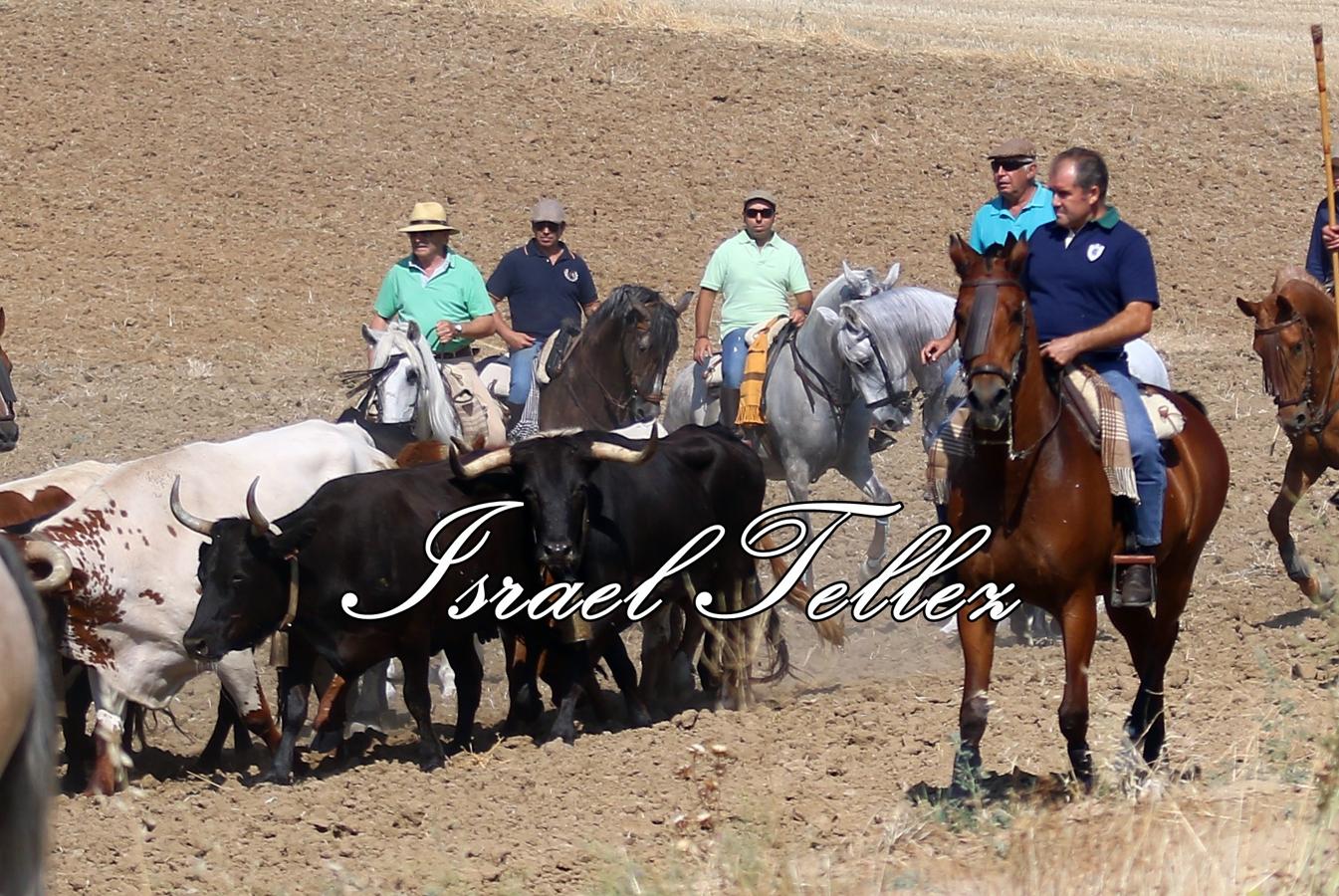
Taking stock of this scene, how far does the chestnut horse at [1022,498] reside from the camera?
728 cm

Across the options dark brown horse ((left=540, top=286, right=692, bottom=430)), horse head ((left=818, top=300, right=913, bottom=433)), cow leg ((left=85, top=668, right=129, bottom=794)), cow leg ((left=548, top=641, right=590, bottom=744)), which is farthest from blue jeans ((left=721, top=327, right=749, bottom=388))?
cow leg ((left=85, top=668, right=129, bottom=794))

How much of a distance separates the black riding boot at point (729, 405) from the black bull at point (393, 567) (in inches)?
117

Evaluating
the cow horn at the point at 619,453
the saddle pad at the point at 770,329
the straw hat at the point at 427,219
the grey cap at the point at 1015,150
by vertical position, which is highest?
the grey cap at the point at 1015,150

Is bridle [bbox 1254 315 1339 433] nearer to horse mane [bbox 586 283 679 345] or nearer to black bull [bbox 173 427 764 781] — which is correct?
black bull [bbox 173 427 764 781]

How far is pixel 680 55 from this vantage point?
32656mm

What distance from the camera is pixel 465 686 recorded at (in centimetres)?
A: 987

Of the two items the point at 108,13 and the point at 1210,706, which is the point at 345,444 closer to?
the point at 1210,706

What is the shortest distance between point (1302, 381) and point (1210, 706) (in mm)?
2946

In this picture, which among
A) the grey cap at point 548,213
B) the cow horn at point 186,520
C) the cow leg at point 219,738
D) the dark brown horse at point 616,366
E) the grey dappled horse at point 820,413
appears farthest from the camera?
the grey cap at point 548,213

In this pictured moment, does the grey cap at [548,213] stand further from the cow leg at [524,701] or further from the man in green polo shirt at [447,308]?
the cow leg at [524,701]

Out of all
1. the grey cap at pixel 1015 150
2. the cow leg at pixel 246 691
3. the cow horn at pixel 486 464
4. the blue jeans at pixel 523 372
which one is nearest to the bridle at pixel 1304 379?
the grey cap at pixel 1015 150

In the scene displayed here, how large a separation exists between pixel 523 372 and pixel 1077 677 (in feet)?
21.1

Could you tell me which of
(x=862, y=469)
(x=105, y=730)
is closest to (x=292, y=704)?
(x=105, y=730)

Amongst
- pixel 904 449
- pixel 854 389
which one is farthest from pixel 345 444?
pixel 904 449
